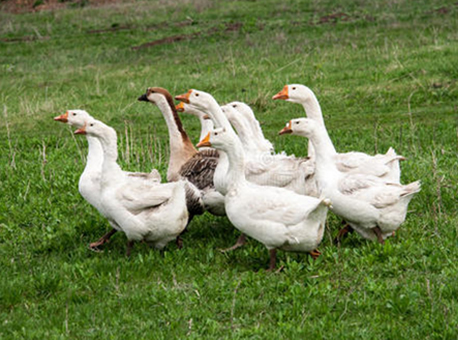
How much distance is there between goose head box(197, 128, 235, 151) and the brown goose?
1.14 m

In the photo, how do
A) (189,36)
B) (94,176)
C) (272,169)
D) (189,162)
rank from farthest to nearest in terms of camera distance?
(189,36) → (189,162) → (272,169) → (94,176)

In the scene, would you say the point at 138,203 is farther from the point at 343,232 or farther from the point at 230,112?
the point at 343,232

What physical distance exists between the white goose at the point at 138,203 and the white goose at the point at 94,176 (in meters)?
0.25

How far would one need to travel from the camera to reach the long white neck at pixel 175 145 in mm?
9000

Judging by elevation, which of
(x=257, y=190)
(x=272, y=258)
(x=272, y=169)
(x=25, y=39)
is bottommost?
(x=25, y=39)

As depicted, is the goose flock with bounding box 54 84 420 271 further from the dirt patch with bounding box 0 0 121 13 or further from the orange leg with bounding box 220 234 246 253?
the dirt patch with bounding box 0 0 121 13

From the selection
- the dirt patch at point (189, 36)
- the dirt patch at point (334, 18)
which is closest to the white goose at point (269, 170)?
the dirt patch at point (189, 36)

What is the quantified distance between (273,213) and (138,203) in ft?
4.88

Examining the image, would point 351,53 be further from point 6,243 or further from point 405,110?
point 6,243

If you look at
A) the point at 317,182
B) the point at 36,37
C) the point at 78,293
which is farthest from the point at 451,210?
the point at 36,37

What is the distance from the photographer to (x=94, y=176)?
7949mm

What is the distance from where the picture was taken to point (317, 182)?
24.3 feet

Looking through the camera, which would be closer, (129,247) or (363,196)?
(363,196)

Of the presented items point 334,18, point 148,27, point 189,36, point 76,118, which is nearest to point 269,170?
point 76,118
